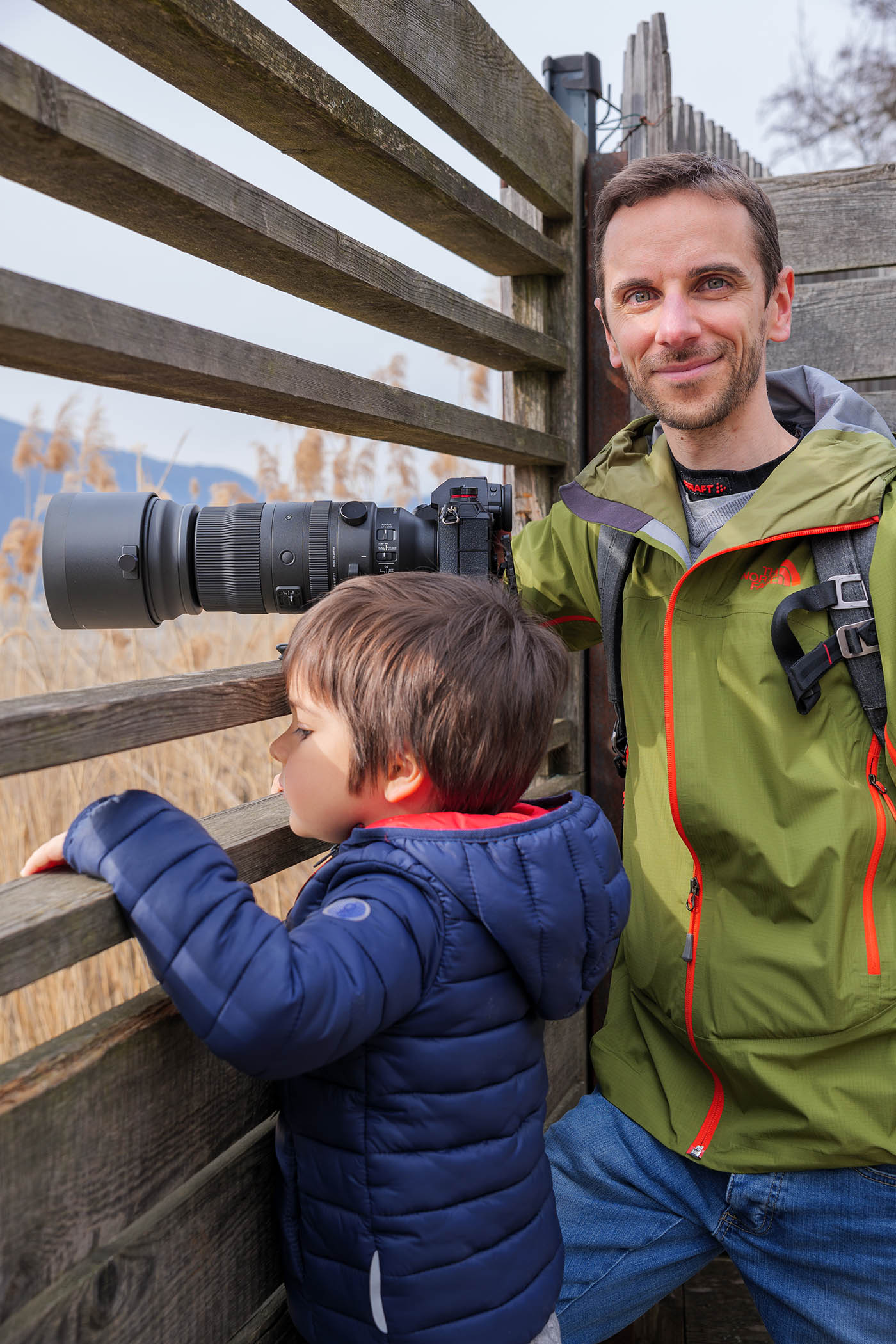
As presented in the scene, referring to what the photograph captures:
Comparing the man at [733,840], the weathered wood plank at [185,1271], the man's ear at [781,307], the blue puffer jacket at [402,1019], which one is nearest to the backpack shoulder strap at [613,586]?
the man at [733,840]

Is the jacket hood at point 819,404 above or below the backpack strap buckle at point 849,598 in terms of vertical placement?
above

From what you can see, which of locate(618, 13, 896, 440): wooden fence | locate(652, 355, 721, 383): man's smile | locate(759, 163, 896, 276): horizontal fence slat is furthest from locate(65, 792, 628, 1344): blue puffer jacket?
locate(759, 163, 896, 276): horizontal fence slat

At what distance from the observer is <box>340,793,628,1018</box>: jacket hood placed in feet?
3.43

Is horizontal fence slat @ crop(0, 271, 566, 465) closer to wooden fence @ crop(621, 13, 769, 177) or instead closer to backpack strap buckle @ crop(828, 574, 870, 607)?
backpack strap buckle @ crop(828, 574, 870, 607)

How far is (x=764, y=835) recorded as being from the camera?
1395mm

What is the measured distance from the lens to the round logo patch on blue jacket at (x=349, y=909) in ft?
3.18

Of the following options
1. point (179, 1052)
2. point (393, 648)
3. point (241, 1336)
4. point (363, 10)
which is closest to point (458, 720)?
point (393, 648)

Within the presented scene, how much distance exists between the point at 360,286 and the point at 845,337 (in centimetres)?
124

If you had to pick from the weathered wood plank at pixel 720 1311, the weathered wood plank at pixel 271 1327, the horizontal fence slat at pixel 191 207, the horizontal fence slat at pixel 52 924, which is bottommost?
the weathered wood plank at pixel 720 1311

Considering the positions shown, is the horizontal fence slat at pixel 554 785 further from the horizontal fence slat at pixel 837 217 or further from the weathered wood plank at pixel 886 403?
the horizontal fence slat at pixel 837 217

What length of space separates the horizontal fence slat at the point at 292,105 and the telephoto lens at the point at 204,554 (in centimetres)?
45

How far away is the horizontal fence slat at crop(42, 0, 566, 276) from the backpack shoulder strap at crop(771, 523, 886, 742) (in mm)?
773

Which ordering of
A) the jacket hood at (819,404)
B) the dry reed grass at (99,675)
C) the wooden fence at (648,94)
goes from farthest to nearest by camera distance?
the wooden fence at (648,94) < the dry reed grass at (99,675) < the jacket hood at (819,404)

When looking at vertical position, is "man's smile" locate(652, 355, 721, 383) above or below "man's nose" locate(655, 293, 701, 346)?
below
